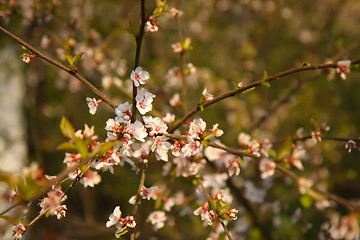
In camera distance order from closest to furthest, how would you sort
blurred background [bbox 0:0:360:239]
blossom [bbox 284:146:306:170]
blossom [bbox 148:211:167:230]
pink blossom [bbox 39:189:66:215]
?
pink blossom [bbox 39:189:66:215], blossom [bbox 284:146:306:170], blossom [bbox 148:211:167:230], blurred background [bbox 0:0:360:239]

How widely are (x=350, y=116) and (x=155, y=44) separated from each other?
2.90 meters

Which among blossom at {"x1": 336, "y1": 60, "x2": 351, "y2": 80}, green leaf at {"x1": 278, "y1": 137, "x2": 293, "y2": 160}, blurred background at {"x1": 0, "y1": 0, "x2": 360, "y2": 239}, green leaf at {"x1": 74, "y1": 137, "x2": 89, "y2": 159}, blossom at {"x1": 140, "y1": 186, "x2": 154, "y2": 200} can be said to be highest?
blurred background at {"x1": 0, "y1": 0, "x2": 360, "y2": 239}

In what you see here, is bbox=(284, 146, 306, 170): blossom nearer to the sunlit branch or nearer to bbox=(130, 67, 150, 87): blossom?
the sunlit branch

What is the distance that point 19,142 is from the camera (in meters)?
3.55

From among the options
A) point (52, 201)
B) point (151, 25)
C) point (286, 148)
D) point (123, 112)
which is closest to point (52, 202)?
point (52, 201)

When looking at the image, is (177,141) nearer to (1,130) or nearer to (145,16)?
(145,16)

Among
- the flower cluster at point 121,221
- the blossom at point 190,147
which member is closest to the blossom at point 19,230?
the flower cluster at point 121,221

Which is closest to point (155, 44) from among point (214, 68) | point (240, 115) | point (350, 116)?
point (214, 68)

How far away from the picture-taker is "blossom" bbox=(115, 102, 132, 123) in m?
1.13

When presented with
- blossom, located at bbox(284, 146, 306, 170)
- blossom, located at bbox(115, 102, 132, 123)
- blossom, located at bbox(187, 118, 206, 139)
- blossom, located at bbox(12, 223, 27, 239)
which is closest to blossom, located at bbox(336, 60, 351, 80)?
blossom, located at bbox(284, 146, 306, 170)

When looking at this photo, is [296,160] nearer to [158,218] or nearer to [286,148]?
[286,148]

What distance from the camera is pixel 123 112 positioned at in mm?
1162

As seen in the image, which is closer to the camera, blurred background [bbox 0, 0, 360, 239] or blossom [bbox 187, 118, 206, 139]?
blossom [bbox 187, 118, 206, 139]

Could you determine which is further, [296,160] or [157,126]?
[296,160]
